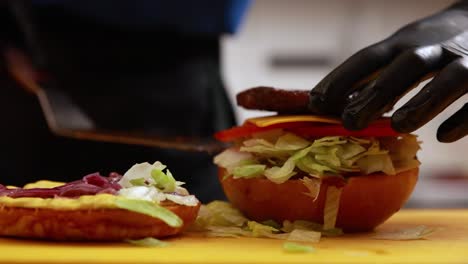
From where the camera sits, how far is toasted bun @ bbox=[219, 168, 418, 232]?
1.24 m

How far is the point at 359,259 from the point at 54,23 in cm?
132

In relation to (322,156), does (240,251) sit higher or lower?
lower

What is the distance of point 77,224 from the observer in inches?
40.3

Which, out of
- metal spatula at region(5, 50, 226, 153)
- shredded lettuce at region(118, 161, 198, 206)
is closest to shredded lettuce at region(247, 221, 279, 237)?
shredded lettuce at region(118, 161, 198, 206)

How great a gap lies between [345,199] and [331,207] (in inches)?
1.0

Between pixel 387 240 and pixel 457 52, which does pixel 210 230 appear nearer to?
pixel 387 240

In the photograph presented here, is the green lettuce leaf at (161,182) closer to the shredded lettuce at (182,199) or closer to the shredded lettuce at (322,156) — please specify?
the shredded lettuce at (182,199)

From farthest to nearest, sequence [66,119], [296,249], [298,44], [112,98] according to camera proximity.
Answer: [298,44], [112,98], [66,119], [296,249]

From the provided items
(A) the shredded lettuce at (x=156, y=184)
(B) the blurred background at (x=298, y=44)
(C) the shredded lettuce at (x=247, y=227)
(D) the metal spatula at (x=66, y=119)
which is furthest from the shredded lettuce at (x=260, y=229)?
(B) the blurred background at (x=298, y=44)

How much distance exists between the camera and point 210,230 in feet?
4.02

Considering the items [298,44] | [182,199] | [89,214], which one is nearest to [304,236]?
[182,199]

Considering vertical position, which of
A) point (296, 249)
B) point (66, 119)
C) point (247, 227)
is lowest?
point (296, 249)

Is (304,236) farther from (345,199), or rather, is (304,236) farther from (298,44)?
(298,44)

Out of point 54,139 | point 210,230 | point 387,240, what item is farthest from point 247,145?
point 54,139
